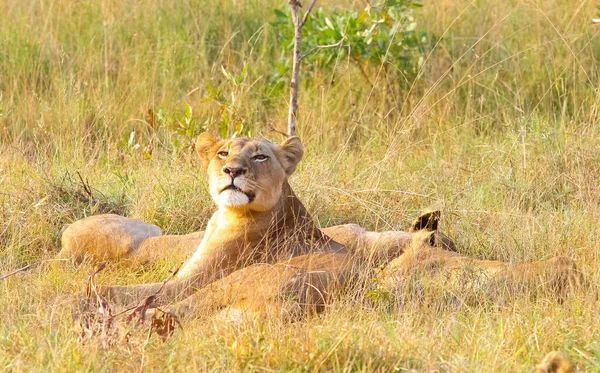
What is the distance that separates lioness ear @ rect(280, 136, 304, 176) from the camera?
5.76m

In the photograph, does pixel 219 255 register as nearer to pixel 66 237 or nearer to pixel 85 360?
pixel 66 237

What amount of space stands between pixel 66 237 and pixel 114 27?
11.0 feet

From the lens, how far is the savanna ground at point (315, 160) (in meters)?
4.16

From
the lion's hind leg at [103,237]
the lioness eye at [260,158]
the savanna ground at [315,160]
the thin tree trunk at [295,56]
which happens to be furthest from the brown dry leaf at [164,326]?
the thin tree trunk at [295,56]

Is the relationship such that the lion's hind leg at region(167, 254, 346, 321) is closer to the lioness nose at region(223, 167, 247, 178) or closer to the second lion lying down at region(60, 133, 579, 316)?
the second lion lying down at region(60, 133, 579, 316)

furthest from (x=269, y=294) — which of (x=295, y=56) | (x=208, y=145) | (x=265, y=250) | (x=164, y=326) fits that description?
(x=295, y=56)

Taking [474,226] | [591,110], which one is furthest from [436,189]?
[591,110]

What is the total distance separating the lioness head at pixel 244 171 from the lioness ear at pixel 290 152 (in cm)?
2

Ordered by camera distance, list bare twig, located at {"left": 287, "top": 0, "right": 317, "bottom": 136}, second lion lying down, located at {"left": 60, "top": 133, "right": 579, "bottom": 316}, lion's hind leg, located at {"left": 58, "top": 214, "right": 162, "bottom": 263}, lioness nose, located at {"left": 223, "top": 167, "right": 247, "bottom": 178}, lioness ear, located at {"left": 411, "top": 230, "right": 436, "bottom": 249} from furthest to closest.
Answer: bare twig, located at {"left": 287, "top": 0, "right": 317, "bottom": 136} → lion's hind leg, located at {"left": 58, "top": 214, "right": 162, "bottom": 263} → lioness ear, located at {"left": 411, "top": 230, "right": 436, "bottom": 249} → lioness nose, located at {"left": 223, "top": 167, "right": 247, "bottom": 178} → second lion lying down, located at {"left": 60, "top": 133, "right": 579, "bottom": 316}

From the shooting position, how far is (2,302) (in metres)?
4.84

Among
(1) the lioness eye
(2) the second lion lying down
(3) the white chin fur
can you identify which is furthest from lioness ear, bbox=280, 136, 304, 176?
(3) the white chin fur

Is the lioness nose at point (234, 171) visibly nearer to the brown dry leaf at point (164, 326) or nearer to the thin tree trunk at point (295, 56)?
the brown dry leaf at point (164, 326)

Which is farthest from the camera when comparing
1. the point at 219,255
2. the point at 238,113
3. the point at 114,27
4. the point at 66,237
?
the point at 114,27

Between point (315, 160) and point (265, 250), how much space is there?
5.75ft
